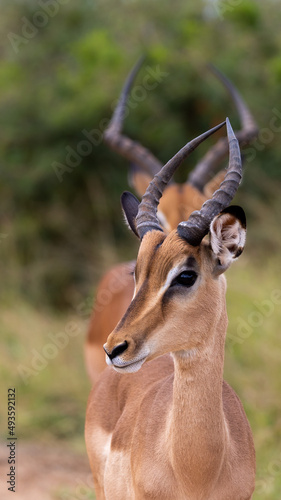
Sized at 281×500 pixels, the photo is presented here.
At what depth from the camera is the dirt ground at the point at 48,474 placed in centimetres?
715

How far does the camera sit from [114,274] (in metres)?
8.24

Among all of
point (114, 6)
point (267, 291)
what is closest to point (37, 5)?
point (114, 6)

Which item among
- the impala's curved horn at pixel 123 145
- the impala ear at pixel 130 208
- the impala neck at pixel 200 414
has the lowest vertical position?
the impala's curved horn at pixel 123 145

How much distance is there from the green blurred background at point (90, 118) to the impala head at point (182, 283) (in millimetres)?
8009

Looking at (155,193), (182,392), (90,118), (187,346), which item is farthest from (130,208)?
(90,118)

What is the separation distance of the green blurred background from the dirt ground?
Answer: 300 cm

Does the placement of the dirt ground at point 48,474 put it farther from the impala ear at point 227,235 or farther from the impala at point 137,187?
the impala ear at point 227,235

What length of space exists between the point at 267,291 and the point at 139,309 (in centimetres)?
601

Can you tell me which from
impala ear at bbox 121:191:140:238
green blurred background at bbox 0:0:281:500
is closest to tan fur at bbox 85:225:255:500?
impala ear at bbox 121:191:140:238

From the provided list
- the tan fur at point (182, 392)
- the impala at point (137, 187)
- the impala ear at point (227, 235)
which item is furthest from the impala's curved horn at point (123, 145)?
the impala ear at point (227, 235)

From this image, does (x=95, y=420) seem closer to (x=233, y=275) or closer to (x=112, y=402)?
(x=112, y=402)

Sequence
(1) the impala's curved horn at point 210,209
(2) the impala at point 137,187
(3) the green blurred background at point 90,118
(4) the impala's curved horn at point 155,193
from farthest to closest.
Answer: (3) the green blurred background at point 90,118 < (2) the impala at point 137,187 < (4) the impala's curved horn at point 155,193 < (1) the impala's curved horn at point 210,209

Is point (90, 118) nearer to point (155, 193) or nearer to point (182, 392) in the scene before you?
point (155, 193)

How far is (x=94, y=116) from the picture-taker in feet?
50.2
